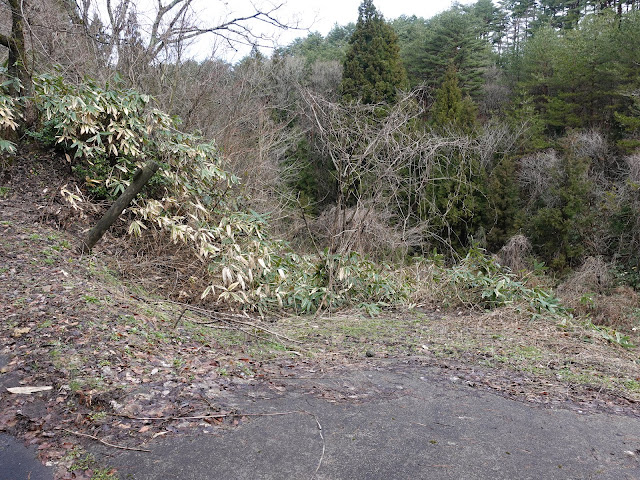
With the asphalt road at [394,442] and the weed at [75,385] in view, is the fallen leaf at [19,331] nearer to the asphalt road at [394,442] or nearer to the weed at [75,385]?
the weed at [75,385]

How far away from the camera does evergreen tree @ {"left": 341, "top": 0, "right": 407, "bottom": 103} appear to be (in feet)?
63.9

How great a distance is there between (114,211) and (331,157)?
9.21 ft

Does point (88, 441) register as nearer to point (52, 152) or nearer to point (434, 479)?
point (434, 479)

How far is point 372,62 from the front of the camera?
2012cm

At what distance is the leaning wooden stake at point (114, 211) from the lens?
5543 millimetres

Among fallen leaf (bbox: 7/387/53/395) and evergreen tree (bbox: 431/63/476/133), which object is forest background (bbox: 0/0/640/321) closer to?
evergreen tree (bbox: 431/63/476/133)

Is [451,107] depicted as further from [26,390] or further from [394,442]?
[26,390]

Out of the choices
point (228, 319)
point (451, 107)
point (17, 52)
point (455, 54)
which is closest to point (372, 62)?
point (451, 107)

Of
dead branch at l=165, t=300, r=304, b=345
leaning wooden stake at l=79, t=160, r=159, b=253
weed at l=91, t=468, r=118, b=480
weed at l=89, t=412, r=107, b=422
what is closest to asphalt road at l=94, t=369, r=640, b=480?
weed at l=91, t=468, r=118, b=480

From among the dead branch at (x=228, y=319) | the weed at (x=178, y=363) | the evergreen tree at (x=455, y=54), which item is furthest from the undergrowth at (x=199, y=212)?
the evergreen tree at (x=455, y=54)

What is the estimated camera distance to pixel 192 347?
4.03 m

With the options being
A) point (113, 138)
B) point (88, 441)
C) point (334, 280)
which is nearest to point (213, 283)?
point (334, 280)

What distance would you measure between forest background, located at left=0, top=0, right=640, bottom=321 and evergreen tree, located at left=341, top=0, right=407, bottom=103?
0.09m

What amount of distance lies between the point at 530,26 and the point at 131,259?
1294 inches
